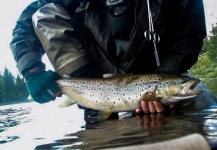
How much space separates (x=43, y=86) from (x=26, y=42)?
0.58 metres

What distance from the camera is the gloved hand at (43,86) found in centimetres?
282

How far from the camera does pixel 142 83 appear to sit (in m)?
2.61

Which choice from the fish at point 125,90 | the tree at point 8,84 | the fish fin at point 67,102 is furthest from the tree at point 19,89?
the fish at point 125,90

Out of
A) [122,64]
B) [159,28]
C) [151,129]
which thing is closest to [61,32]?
[122,64]

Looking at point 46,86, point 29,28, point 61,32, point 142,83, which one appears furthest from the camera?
point 29,28

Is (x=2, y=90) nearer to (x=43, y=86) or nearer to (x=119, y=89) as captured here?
(x=43, y=86)

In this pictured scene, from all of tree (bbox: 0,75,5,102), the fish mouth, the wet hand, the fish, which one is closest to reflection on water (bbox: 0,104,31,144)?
the fish

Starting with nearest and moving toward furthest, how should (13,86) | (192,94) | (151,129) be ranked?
(151,129)
(192,94)
(13,86)

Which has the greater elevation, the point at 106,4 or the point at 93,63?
the point at 106,4

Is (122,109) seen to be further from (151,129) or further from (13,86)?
(13,86)

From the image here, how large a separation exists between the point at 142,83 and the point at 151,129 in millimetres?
886

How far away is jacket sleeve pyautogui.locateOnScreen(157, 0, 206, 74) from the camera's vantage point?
9.00 ft

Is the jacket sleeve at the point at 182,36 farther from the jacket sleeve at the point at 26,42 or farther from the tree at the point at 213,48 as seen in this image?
the tree at the point at 213,48

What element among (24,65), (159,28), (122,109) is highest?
(159,28)
